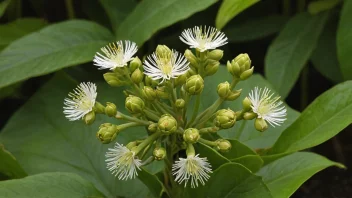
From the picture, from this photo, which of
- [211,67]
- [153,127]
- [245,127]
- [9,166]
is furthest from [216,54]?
[9,166]

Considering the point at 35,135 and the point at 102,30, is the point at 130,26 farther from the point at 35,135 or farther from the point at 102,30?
the point at 35,135

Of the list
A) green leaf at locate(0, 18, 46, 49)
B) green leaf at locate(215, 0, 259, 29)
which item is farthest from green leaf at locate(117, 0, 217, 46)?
green leaf at locate(0, 18, 46, 49)

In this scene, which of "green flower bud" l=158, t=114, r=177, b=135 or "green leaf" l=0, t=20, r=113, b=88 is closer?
"green flower bud" l=158, t=114, r=177, b=135

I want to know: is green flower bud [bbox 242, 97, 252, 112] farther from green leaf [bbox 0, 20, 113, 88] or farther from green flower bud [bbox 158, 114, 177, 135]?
green leaf [bbox 0, 20, 113, 88]

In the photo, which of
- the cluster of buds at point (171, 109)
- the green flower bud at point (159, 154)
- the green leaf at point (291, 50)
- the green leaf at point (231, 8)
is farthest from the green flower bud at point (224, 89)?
the green leaf at point (291, 50)

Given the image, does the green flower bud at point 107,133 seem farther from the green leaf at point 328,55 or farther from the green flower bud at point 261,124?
the green leaf at point 328,55

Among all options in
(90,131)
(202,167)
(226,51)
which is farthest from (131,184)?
(226,51)

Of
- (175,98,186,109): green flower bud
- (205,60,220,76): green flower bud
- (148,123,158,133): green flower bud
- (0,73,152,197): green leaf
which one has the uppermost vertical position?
(205,60,220,76): green flower bud
